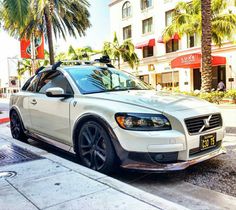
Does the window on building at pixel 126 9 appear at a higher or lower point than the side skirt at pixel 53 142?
higher

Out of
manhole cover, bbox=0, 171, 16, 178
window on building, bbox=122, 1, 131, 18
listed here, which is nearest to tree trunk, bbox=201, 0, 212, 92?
manhole cover, bbox=0, 171, 16, 178

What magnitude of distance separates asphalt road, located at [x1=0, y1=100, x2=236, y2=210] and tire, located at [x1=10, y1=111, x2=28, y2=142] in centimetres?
302

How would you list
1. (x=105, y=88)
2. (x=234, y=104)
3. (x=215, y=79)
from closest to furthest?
(x=105, y=88) → (x=234, y=104) → (x=215, y=79)

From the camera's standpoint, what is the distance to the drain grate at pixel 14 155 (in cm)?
456

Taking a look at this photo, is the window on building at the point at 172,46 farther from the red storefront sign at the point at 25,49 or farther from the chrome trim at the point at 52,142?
the chrome trim at the point at 52,142

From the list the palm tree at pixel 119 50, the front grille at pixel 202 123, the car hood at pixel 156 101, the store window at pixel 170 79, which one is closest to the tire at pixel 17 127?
the car hood at pixel 156 101

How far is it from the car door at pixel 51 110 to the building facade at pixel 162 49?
19302 mm

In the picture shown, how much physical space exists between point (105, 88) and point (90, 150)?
106 cm

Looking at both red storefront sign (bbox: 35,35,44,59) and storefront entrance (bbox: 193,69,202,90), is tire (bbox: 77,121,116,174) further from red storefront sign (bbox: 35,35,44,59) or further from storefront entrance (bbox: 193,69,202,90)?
storefront entrance (bbox: 193,69,202,90)

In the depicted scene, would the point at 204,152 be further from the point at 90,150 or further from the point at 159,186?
the point at 90,150

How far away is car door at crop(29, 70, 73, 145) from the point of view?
4.73 m

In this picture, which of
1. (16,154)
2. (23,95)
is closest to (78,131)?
(16,154)

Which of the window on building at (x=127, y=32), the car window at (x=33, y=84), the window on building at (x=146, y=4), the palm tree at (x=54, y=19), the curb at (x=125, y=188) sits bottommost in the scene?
the curb at (x=125, y=188)

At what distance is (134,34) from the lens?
33562mm
